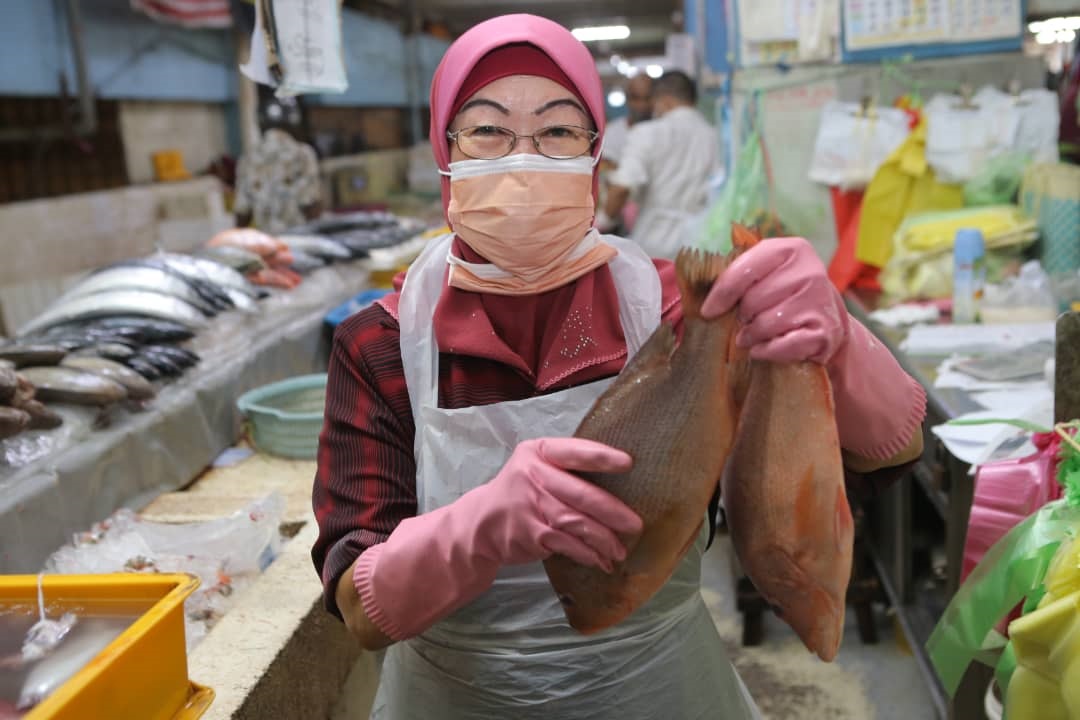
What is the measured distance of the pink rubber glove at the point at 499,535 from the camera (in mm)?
1143

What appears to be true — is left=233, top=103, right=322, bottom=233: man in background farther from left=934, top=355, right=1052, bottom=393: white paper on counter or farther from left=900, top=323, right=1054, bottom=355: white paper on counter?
left=934, top=355, right=1052, bottom=393: white paper on counter

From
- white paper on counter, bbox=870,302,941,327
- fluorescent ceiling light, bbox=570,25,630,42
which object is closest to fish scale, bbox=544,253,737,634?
white paper on counter, bbox=870,302,941,327

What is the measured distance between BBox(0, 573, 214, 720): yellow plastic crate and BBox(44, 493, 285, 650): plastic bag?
770mm

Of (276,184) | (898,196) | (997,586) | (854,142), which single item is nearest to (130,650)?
(997,586)

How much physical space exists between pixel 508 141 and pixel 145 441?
190 centimetres

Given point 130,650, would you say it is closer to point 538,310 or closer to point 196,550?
point 538,310

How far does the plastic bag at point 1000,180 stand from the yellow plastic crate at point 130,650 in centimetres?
408

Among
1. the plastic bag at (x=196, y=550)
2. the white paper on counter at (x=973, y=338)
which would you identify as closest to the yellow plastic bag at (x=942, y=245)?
the white paper on counter at (x=973, y=338)

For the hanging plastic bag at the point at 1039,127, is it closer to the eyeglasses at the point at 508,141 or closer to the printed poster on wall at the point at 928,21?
the printed poster on wall at the point at 928,21

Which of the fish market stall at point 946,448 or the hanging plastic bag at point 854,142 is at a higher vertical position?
the hanging plastic bag at point 854,142

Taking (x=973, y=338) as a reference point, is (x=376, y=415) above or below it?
above

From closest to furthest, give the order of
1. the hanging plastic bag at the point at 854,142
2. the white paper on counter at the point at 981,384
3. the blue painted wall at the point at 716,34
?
the white paper on counter at the point at 981,384 < the hanging plastic bag at the point at 854,142 < the blue painted wall at the point at 716,34

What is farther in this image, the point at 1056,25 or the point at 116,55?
the point at 116,55

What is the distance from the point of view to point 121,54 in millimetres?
8047
